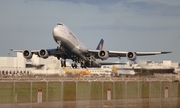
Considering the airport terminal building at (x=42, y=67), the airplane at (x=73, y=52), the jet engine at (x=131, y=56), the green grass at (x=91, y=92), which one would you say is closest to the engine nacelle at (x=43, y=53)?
the airplane at (x=73, y=52)

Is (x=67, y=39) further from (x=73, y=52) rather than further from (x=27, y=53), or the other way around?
(x=27, y=53)

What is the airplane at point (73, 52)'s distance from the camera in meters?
50.9

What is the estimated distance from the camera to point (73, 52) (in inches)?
2108

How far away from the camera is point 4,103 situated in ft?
68.3

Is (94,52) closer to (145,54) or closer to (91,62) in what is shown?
(91,62)

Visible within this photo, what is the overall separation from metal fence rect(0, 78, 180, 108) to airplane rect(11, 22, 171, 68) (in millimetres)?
22981

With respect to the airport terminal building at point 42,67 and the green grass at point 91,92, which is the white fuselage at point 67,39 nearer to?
the airport terminal building at point 42,67

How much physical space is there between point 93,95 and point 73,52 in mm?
29169

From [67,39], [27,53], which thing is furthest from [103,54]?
[27,53]

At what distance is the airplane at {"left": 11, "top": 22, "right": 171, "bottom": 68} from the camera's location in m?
50.9

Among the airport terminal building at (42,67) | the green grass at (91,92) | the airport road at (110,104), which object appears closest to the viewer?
the airport road at (110,104)

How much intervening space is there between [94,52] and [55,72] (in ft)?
63.8

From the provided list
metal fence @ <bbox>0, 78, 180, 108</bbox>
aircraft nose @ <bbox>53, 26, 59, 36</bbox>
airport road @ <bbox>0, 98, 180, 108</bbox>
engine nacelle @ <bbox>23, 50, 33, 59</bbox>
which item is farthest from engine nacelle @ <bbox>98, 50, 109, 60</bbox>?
airport road @ <bbox>0, 98, 180, 108</bbox>

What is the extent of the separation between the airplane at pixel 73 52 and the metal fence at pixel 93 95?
23.0 meters
